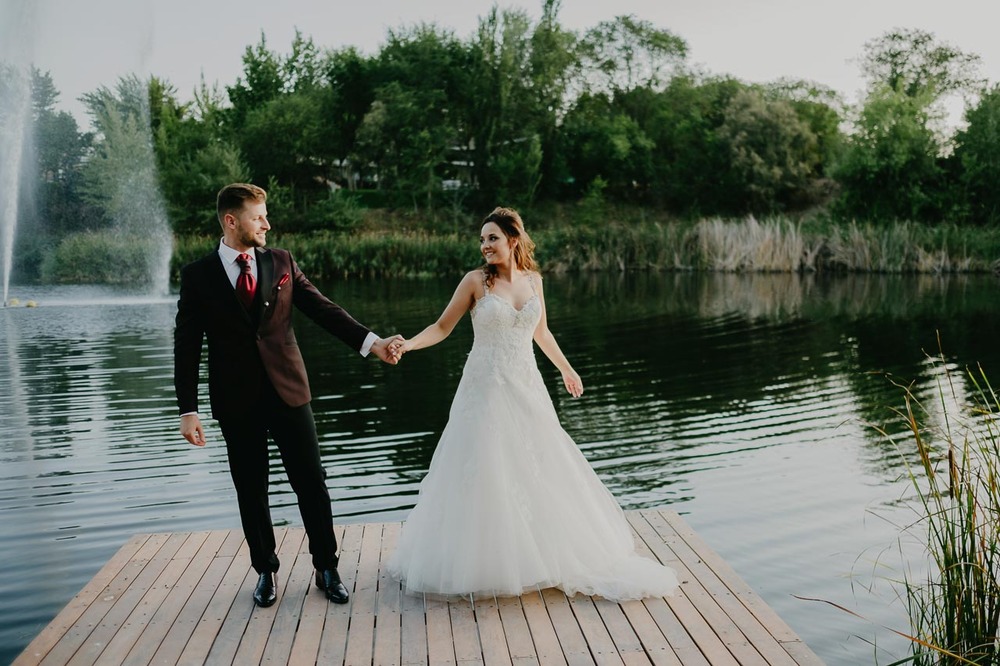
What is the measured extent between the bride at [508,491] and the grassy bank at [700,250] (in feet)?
81.9

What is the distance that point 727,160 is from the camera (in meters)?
42.4

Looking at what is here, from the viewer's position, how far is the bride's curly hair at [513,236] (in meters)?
4.52

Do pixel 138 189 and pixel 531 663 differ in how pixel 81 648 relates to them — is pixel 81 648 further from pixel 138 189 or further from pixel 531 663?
pixel 138 189

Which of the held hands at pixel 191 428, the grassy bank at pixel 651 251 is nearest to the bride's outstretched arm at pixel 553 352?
the held hands at pixel 191 428

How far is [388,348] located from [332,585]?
1.15 meters

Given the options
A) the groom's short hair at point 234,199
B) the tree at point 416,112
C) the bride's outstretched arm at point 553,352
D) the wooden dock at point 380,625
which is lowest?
the wooden dock at point 380,625

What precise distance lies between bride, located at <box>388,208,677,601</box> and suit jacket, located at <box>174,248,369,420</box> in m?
0.77

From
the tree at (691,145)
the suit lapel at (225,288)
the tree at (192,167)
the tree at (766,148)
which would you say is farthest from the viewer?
the tree at (691,145)

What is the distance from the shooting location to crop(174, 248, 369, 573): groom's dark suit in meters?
4.01

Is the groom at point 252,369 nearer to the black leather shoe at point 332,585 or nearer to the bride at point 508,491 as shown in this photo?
the black leather shoe at point 332,585

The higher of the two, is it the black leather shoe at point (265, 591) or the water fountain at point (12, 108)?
the water fountain at point (12, 108)

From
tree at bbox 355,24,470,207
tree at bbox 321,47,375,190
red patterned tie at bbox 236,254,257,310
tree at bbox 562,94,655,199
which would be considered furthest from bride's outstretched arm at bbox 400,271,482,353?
tree at bbox 321,47,375,190

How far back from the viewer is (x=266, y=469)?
4.20 m

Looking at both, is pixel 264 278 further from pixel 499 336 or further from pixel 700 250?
pixel 700 250
